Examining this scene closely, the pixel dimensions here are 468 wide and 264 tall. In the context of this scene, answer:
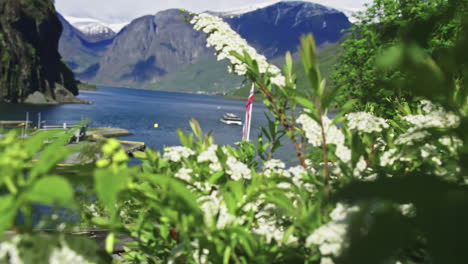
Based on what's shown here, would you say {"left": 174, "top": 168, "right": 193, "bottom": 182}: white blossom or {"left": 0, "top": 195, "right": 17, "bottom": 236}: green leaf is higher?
{"left": 0, "top": 195, "right": 17, "bottom": 236}: green leaf

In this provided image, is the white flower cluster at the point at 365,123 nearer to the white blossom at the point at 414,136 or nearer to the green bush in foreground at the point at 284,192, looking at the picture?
the green bush in foreground at the point at 284,192

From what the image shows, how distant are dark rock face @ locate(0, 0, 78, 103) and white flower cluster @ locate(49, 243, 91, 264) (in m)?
113

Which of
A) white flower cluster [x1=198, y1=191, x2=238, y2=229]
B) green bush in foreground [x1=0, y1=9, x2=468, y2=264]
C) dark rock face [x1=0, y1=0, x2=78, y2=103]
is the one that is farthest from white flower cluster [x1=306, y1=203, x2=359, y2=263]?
dark rock face [x1=0, y1=0, x2=78, y2=103]

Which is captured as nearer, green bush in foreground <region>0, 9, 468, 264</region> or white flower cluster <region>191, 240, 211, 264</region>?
green bush in foreground <region>0, 9, 468, 264</region>

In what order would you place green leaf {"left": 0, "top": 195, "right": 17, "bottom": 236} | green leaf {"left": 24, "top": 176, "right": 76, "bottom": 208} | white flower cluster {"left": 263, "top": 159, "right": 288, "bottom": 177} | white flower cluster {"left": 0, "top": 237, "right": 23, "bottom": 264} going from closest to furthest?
green leaf {"left": 24, "top": 176, "right": 76, "bottom": 208}, green leaf {"left": 0, "top": 195, "right": 17, "bottom": 236}, white flower cluster {"left": 0, "top": 237, "right": 23, "bottom": 264}, white flower cluster {"left": 263, "top": 159, "right": 288, "bottom": 177}

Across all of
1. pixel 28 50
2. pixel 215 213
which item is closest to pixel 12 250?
pixel 215 213

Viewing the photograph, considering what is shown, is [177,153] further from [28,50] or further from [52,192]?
[28,50]

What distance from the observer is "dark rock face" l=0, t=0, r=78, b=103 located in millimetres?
98562

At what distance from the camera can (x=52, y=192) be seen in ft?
2.36

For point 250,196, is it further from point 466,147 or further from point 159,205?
point 466,147

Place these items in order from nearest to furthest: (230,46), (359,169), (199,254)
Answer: (199,254) < (359,169) < (230,46)

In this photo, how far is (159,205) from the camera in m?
1.32

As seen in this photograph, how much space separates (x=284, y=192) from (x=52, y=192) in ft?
3.07

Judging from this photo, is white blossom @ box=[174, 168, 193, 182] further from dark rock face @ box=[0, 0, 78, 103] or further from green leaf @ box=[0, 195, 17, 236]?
dark rock face @ box=[0, 0, 78, 103]
